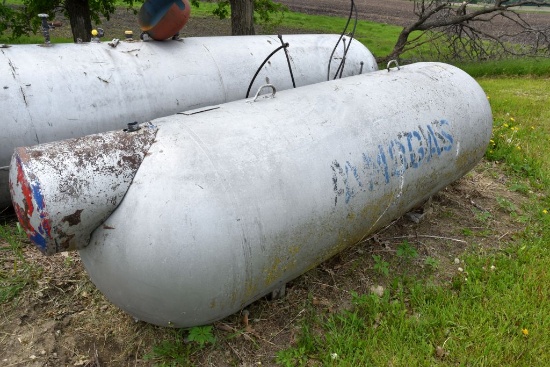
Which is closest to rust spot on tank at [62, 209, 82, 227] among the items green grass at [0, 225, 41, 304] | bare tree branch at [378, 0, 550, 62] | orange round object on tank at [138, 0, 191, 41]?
green grass at [0, 225, 41, 304]

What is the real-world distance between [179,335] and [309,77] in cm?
274

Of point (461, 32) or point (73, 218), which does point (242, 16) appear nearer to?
point (461, 32)

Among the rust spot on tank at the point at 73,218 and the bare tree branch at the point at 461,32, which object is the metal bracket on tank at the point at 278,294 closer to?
the rust spot on tank at the point at 73,218

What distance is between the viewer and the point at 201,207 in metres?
1.90

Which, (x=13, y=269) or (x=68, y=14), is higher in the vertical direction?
(x=68, y=14)

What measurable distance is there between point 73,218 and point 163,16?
2122 mm

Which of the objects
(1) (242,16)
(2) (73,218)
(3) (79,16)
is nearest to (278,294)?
(2) (73,218)

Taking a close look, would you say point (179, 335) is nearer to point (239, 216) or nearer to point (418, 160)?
point (239, 216)

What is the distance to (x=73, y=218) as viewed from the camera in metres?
1.83

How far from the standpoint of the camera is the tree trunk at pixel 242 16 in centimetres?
703

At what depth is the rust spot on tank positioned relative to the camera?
182 cm

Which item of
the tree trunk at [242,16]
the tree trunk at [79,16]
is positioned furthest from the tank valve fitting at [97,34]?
the tree trunk at [242,16]

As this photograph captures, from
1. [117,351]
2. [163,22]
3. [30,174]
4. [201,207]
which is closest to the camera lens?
[30,174]

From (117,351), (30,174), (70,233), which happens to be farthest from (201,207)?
(117,351)
